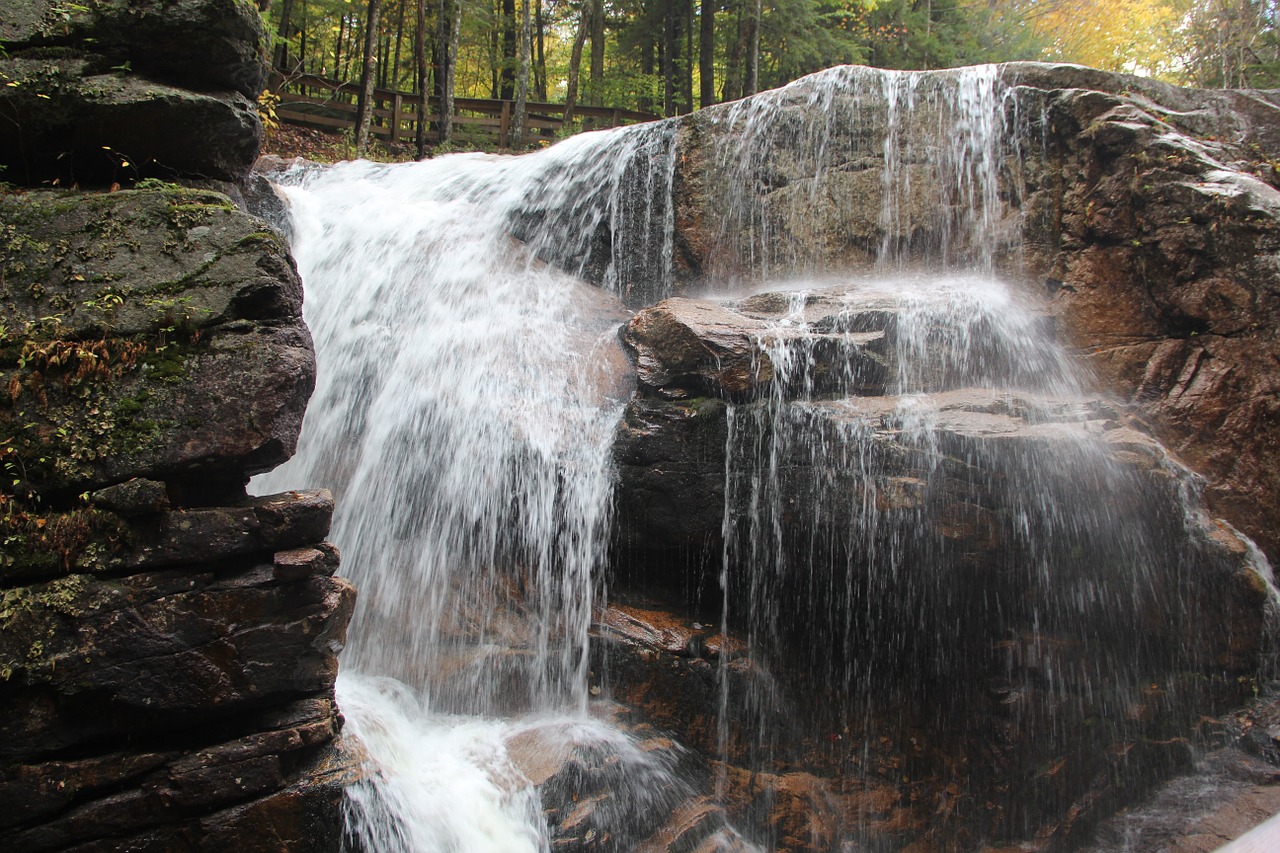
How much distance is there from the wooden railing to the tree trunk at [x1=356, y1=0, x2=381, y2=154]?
3.09 feet

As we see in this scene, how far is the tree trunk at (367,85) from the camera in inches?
622

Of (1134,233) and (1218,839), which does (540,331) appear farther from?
(1218,839)

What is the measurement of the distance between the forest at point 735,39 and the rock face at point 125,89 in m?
10.8

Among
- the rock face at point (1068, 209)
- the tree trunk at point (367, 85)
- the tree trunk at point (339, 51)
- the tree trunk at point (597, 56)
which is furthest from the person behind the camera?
the tree trunk at point (339, 51)

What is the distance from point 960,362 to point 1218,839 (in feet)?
13.7

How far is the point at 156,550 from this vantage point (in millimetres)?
3902

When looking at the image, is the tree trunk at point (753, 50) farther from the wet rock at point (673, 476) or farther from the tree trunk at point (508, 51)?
the wet rock at point (673, 476)

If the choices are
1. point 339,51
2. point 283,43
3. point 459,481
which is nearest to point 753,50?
point 283,43

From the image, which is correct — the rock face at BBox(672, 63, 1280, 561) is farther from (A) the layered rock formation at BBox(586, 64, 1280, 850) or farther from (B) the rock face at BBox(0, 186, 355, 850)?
(B) the rock face at BBox(0, 186, 355, 850)

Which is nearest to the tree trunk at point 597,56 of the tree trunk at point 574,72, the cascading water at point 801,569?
the tree trunk at point 574,72

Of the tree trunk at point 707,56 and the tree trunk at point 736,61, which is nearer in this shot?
the tree trunk at point 707,56

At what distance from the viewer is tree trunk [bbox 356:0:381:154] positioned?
1580 cm

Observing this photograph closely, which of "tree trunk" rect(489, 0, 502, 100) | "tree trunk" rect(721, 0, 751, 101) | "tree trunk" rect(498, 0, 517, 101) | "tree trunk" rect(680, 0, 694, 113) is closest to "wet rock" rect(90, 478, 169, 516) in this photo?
"tree trunk" rect(680, 0, 694, 113)

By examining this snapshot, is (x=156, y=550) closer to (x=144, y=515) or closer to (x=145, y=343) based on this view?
(x=144, y=515)
